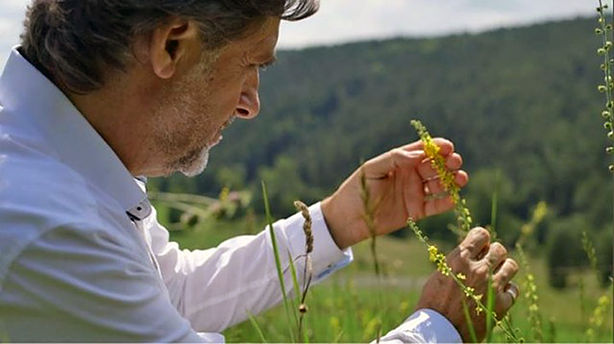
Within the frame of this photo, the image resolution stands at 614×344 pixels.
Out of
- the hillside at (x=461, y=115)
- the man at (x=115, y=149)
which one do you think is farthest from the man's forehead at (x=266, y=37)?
the hillside at (x=461, y=115)

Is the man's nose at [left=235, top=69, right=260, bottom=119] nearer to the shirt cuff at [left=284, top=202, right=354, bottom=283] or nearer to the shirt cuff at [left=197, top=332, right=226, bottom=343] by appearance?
the shirt cuff at [left=197, top=332, right=226, bottom=343]

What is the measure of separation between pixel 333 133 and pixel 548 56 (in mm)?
26228

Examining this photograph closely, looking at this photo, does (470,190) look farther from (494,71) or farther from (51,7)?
(51,7)

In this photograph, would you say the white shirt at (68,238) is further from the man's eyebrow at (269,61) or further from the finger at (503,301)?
the man's eyebrow at (269,61)

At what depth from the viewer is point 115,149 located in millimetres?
2029

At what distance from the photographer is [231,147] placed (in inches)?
4013

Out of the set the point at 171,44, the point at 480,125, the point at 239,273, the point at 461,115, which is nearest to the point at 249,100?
the point at 171,44

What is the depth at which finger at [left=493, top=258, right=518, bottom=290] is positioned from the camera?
2.19 metres

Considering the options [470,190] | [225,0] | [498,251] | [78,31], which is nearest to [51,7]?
[78,31]

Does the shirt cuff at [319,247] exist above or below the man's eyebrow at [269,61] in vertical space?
below

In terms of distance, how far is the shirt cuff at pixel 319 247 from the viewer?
2.87 metres

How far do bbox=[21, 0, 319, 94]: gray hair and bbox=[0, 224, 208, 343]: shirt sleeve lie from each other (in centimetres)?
41

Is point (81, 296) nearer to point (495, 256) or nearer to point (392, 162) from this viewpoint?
point (495, 256)

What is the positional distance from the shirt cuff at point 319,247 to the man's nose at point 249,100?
2.28 feet
